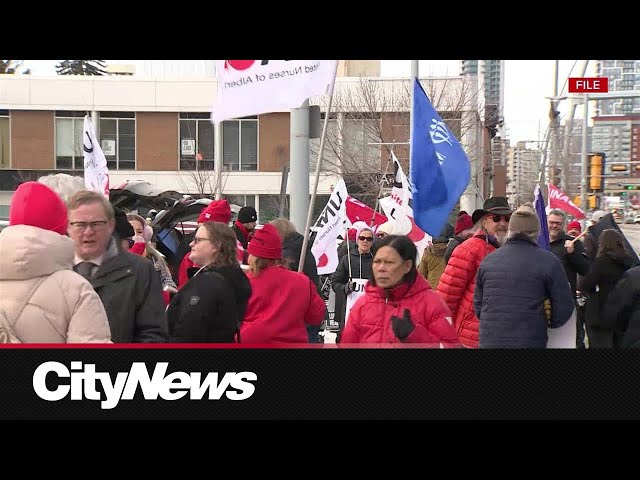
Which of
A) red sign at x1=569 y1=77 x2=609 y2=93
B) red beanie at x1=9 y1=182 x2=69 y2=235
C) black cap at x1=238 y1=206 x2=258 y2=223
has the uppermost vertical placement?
red sign at x1=569 y1=77 x2=609 y2=93

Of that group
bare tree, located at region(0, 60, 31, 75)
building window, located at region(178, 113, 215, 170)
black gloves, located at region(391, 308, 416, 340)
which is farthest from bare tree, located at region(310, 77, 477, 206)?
black gloves, located at region(391, 308, 416, 340)

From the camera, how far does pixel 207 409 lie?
3908 millimetres

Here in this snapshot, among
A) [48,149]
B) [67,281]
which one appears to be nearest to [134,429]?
[67,281]

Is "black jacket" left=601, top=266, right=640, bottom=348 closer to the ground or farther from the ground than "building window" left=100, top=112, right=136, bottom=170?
closer to the ground

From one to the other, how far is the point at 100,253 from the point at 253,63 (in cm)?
163

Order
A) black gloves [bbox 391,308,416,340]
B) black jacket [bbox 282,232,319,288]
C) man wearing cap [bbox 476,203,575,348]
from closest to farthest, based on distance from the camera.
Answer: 1. black gloves [bbox 391,308,416,340]
2. man wearing cap [bbox 476,203,575,348]
3. black jacket [bbox 282,232,319,288]

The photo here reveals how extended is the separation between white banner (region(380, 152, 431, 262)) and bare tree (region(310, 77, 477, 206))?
827 centimetres

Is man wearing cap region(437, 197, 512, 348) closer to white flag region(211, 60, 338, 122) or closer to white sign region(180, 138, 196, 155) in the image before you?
white flag region(211, 60, 338, 122)

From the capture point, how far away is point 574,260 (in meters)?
8.38

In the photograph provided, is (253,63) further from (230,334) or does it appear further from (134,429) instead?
(134,429)

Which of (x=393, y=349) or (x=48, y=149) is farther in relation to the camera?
(x=48, y=149)

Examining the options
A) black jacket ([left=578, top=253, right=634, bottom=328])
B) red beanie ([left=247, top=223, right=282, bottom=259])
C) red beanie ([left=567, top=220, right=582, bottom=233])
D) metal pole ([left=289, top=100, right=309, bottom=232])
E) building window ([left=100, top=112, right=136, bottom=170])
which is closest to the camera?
red beanie ([left=247, top=223, right=282, bottom=259])

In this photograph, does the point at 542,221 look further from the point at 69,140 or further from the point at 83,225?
the point at 69,140

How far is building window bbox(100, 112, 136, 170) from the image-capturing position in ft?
47.4
